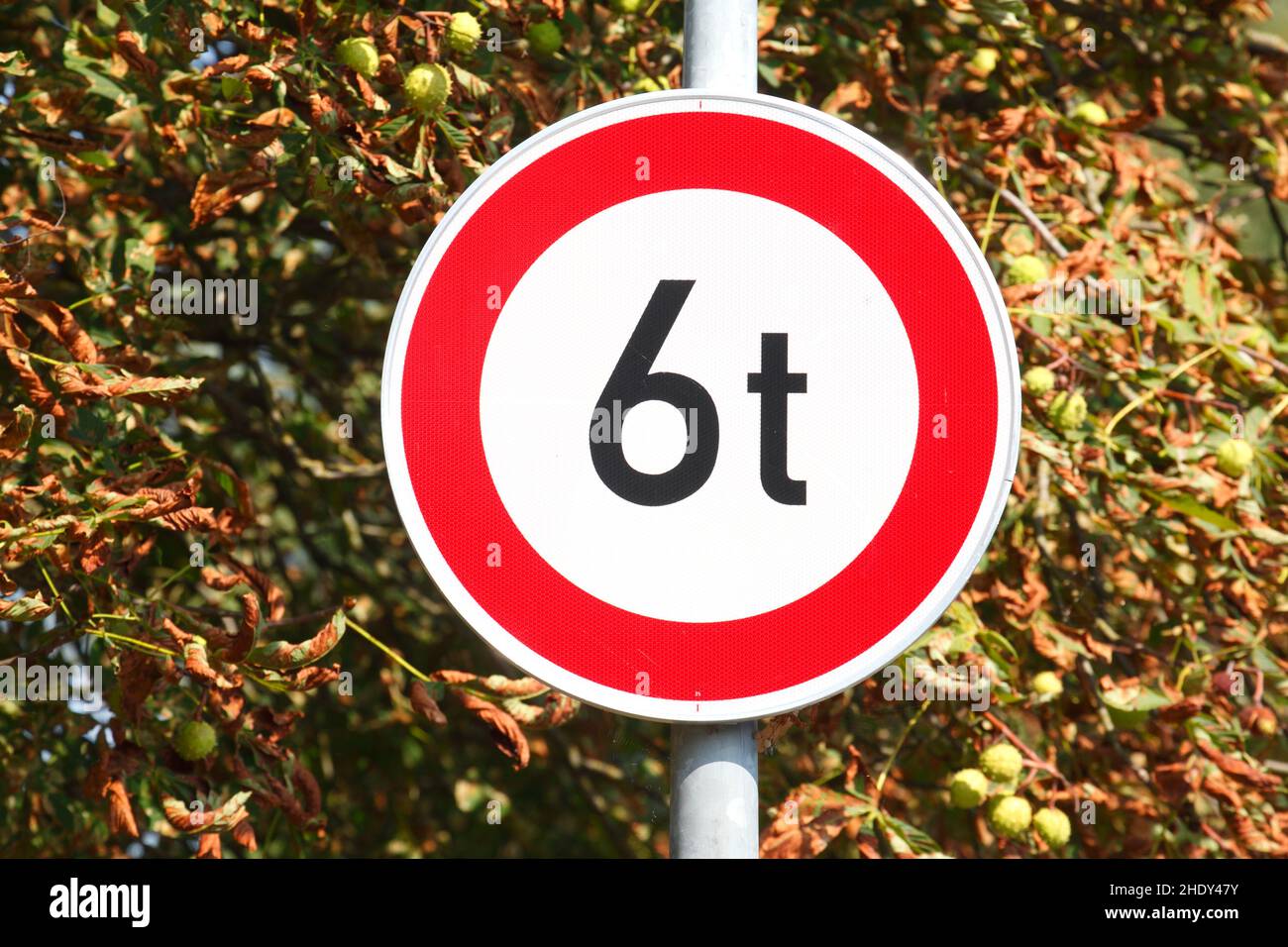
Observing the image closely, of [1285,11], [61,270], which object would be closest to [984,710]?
[61,270]

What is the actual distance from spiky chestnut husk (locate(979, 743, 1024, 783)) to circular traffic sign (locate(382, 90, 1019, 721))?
1.01m

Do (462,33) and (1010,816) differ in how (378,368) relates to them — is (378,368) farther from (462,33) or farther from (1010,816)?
(1010,816)

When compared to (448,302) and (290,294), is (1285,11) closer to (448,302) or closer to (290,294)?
(290,294)

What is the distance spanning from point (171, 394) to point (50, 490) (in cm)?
20

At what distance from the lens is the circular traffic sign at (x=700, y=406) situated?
1.12 metres

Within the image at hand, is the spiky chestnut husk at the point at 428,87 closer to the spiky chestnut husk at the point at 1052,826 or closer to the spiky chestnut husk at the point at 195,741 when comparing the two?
the spiky chestnut husk at the point at 195,741

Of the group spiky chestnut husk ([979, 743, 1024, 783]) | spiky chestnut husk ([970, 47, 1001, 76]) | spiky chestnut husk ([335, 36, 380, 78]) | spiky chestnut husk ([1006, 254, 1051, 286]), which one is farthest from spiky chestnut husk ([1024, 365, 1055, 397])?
spiky chestnut husk ([335, 36, 380, 78])

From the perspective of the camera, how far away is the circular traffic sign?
112 centimetres

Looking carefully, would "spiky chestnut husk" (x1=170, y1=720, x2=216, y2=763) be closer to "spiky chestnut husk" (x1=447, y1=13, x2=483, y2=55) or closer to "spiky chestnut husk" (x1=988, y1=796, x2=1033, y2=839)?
"spiky chestnut husk" (x1=447, y1=13, x2=483, y2=55)

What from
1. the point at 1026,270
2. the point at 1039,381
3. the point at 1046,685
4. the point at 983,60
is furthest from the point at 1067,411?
the point at 983,60

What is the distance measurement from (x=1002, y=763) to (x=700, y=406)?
1154 mm

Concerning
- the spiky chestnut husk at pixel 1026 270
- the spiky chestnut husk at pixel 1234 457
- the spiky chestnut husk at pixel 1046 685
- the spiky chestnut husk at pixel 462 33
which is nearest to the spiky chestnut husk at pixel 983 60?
the spiky chestnut husk at pixel 1026 270

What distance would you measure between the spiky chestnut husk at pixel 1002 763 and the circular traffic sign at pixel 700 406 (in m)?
1.01

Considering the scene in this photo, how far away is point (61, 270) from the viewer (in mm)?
2637
